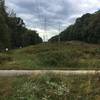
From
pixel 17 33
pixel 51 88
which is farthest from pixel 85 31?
pixel 51 88

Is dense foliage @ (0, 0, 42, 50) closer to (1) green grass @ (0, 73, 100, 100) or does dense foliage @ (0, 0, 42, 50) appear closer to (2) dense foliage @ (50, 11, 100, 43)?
(2) dense foliage @ (50, 11, 100, 43)

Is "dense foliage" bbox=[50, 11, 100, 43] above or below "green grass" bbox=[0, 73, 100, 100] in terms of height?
above

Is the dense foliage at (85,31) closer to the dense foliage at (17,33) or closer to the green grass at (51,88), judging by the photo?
the dense foliage at (17,33)

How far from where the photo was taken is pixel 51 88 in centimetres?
929

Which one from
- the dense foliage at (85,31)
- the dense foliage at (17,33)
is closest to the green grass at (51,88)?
the dense foliage at (85,31)

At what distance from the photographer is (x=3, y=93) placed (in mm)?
9094

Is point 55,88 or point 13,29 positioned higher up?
point 13,29

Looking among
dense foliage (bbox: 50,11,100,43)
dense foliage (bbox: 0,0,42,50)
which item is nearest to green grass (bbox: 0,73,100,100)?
dense foliage (bbox: 50,11,100,43)

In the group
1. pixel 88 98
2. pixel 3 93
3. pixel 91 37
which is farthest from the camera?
pixel 91 37

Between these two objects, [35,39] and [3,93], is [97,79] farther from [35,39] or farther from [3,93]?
[35,39]

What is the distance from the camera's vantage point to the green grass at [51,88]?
8.56 m

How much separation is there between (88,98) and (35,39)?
103m

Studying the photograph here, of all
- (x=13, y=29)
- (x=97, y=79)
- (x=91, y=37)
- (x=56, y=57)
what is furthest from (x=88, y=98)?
(x=13, y=29)

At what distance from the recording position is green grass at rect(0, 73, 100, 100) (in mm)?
8562
